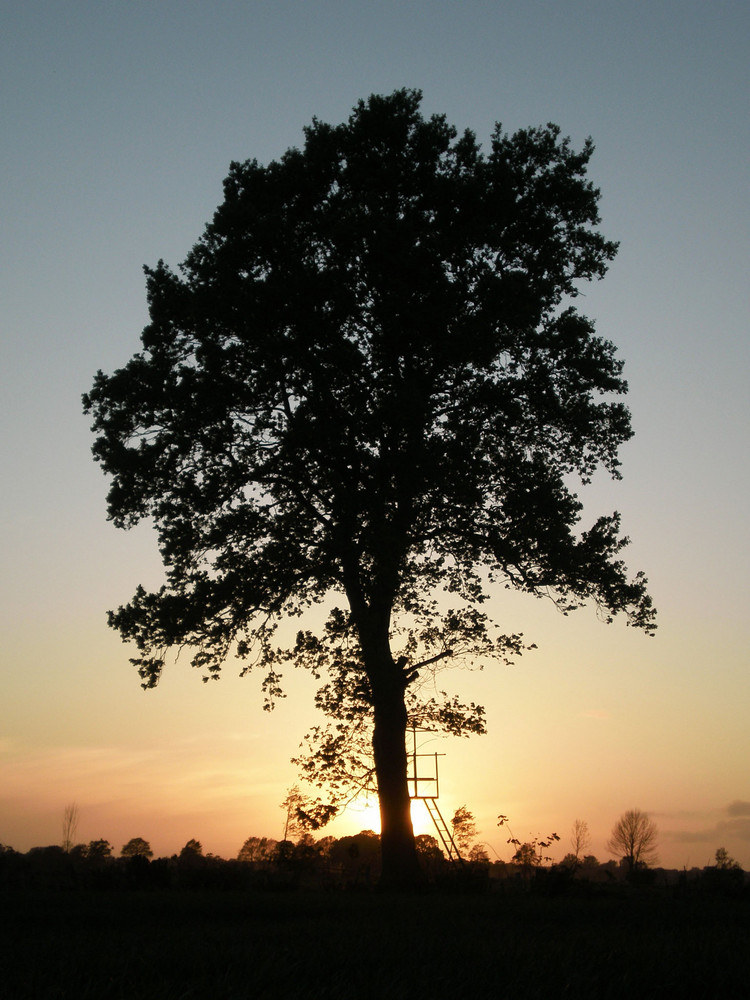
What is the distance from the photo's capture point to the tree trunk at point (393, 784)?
21.2 m

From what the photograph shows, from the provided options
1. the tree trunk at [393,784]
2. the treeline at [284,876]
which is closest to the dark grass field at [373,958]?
the treeline at [284,876]

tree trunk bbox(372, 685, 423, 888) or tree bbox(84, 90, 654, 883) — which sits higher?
tree bbox(84, 90, 654, 883)

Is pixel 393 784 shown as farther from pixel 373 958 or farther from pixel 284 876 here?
pixel 373 958

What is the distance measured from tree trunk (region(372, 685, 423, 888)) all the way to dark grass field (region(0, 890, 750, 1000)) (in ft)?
34.7

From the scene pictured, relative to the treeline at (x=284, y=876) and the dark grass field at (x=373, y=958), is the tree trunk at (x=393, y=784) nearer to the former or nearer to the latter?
the treeline at (x=284, y=876)

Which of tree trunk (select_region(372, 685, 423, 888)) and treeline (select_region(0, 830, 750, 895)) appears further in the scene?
tree trunk (select_region(372, 685, 423, 888))

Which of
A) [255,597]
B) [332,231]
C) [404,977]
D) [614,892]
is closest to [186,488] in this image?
[255,597]

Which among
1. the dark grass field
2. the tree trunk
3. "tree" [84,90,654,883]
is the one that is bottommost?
the dark grass field

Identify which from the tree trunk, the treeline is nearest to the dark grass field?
the treeline

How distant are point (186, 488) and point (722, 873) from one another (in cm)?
1488

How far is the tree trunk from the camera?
21188 mm

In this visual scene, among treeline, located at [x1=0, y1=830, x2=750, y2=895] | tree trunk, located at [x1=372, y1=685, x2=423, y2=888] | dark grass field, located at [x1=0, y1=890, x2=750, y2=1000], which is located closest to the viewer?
dark grass field, located at [x1=0, y1=890, x2=750, y2=1000]

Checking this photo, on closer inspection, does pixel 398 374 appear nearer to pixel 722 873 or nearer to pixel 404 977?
pixel 722 873

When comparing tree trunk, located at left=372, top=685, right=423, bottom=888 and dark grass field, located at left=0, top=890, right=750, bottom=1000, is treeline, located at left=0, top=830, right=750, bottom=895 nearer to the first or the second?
tree trunk, located at left=372, top=685, right=423, bottom=888
